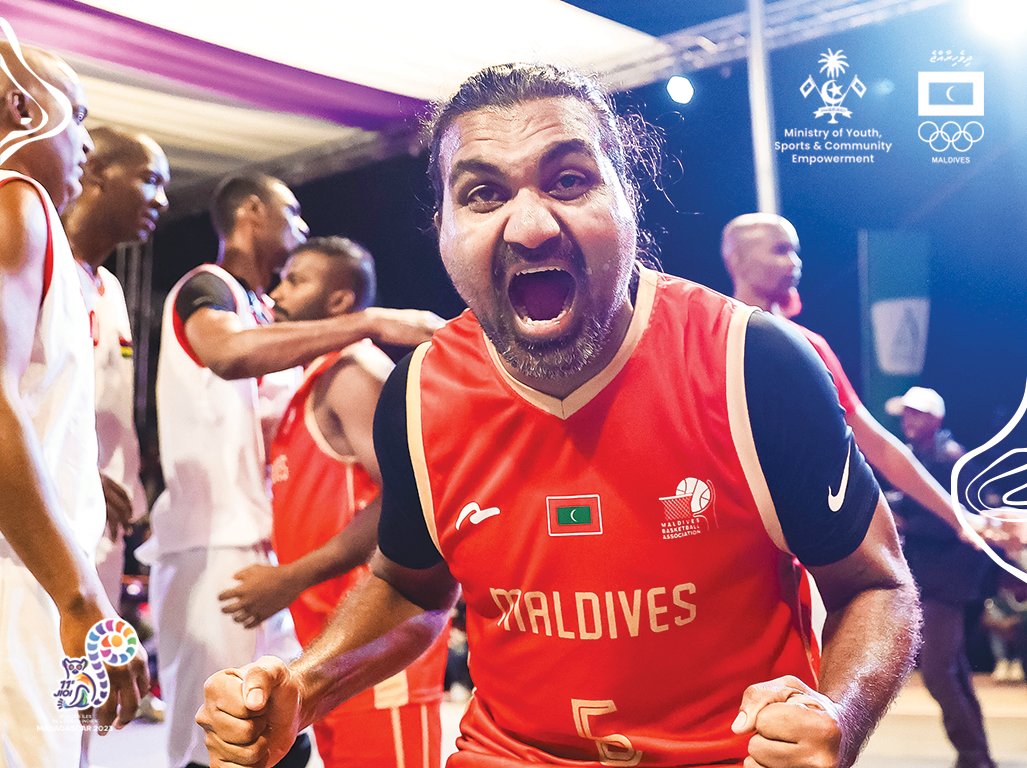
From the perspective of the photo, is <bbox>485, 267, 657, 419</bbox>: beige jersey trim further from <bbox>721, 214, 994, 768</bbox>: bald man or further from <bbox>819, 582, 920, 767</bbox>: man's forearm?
<bbox>721, 214, 994, 768</bbox>: bald man

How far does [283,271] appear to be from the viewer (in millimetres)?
2361

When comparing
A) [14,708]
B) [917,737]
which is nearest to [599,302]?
[14,708]

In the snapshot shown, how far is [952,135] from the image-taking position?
2.34m

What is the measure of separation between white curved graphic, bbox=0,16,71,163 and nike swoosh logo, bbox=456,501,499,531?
3.36ft

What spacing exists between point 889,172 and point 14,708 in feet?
6.82

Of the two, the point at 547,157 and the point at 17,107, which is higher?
the point at 17,107

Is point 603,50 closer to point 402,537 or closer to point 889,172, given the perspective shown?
point 889,172

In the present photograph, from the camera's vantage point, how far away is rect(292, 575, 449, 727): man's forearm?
44.5 inches

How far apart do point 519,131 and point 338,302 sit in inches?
44.7

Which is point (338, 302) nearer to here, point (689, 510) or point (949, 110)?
point (689, 510)

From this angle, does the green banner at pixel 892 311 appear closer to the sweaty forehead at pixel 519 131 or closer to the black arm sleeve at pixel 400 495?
the sweaty forehead at pixel 519 131

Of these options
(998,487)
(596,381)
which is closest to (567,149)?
(596,381)

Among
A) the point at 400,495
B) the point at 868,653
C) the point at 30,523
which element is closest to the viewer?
the point at 868,653

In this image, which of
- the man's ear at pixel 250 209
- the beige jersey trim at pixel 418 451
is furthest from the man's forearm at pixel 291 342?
the beige jersey trim at pixel 418 451
